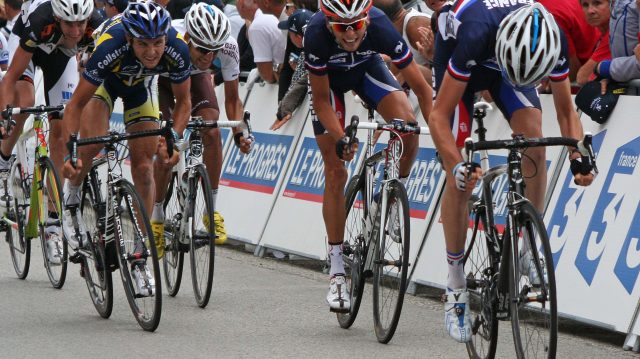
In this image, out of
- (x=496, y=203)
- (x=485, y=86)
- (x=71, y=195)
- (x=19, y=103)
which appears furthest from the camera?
(x=19, y=103)

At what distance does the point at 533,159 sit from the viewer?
6.39 metres

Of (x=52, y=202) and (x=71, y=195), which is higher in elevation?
(x=71, y=195)

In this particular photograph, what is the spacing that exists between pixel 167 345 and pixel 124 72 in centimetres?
198

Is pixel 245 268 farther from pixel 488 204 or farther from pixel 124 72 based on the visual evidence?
pixel 488 204

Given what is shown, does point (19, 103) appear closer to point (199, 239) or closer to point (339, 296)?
point (199, 239)

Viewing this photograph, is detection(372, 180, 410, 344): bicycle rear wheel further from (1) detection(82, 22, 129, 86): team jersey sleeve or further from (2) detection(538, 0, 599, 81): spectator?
(2) detection(538, 0, 599, 81): spectator

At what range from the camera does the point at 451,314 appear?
6273mm

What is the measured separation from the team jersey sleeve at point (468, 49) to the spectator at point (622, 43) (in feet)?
6.33

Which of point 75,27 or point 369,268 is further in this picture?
point 75,27

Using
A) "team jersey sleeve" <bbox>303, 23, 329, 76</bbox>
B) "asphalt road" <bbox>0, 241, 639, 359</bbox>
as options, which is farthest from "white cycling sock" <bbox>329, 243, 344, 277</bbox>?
"team jersey sleeve" <bbox>303, 23, 329, 76</bbox>

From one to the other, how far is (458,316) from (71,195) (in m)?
3.27

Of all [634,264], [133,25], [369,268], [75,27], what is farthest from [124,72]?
[634,264]

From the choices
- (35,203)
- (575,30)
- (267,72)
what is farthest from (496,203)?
(267,72)

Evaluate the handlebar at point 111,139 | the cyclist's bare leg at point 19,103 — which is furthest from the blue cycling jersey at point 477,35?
the cyclist's bare leg at point 19,103
